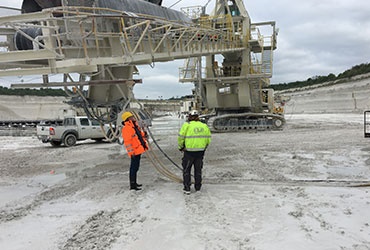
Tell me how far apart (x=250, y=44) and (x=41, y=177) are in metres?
12.9

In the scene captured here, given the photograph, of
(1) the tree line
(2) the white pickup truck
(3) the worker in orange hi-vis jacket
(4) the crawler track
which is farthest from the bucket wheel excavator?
(1) the tree line

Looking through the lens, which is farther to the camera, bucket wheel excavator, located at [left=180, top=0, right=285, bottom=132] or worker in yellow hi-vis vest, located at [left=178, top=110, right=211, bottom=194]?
bucket wheel excavator, located at [left=180, top=0, right=285, bottom=132]

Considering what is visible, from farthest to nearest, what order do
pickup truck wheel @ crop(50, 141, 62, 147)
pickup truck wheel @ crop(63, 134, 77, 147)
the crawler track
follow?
1. the crawler track
2. pickup truck wheel @ crop(50, 141, 62, 147)
3. pickup truck wheel @ crop(63, 134, 77, 147)

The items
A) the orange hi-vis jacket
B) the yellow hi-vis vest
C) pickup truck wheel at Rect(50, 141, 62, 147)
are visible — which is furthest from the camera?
pickup truck wheel at Rect(50, 141, 62, 147)

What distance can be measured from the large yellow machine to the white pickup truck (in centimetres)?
601

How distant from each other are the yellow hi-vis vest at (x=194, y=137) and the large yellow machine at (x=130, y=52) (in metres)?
2.42

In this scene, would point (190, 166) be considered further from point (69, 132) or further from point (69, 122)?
point (69, 122)

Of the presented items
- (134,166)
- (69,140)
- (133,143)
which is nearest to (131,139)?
(133,143)

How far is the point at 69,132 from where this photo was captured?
16.0 metres

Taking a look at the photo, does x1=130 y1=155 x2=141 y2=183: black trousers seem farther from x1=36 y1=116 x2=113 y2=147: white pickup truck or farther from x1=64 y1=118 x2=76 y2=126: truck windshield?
x1=64 y1=118 x2=76 y2=126: truck windshield

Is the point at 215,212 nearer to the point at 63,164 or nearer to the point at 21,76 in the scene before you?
the point at 21,76

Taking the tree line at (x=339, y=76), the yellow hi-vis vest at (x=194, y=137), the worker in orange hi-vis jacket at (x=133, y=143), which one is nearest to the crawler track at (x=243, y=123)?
the worker in orange hi-vis jacket at (x=133, y=143)

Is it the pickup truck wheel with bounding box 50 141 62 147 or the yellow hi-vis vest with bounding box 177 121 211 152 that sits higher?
the yellow hi-vis vest with bounding box 177 121 211 152

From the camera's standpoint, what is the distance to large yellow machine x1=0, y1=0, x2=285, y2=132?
6.50 meters
